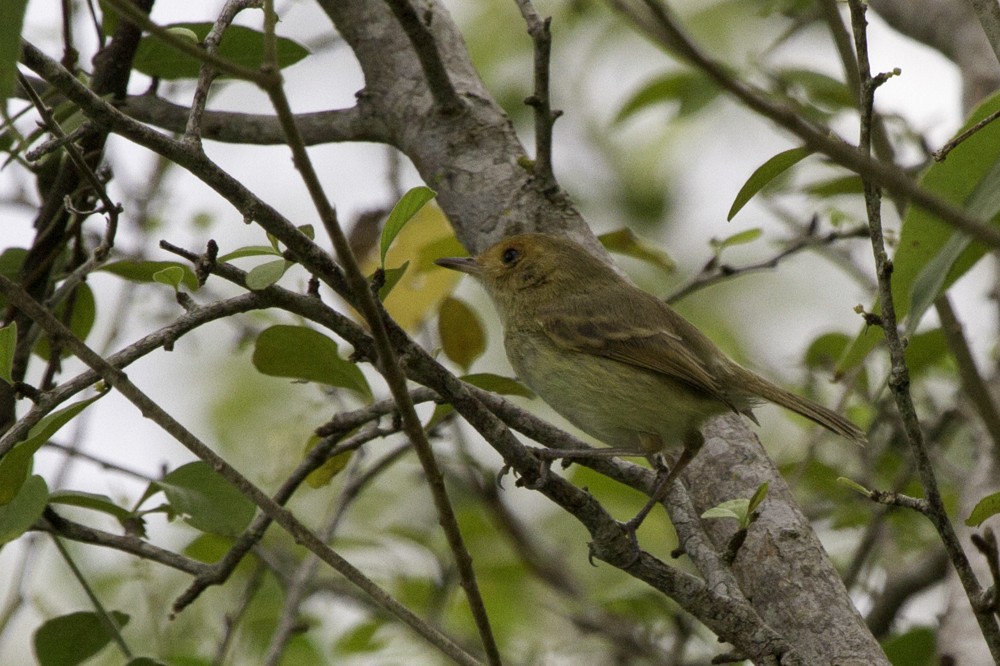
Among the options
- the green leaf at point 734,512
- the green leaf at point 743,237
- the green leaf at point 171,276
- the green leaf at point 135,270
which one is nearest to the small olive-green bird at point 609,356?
the green leaf at point 743,237

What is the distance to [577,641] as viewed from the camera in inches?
181

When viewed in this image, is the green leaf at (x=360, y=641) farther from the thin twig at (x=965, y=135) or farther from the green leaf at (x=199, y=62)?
the thin twig at (x=965, y=135)

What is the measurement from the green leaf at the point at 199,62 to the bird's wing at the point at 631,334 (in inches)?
55.9

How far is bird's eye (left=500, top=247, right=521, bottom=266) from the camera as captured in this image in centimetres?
377

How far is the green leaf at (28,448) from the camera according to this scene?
214cm

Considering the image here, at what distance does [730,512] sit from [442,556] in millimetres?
2415

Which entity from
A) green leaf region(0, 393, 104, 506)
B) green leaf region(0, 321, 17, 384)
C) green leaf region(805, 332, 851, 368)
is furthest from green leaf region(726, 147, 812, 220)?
green leaf region(805, 332, 851, 368)

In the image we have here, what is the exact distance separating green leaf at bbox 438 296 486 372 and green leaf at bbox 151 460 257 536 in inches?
40.5

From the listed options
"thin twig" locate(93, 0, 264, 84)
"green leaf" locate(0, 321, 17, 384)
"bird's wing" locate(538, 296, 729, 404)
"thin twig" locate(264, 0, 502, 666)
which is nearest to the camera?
"thin twig" locate(93, 0, 264, 84)

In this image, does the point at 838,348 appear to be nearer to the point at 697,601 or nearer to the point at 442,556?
the point at 442,556

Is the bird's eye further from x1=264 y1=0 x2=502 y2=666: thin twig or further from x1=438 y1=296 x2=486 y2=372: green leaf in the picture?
x1=264 y1=0 x2=502 y2=666: thin twig

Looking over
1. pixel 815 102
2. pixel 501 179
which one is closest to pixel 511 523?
pixel 501 179

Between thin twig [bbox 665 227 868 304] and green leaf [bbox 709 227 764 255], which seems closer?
green leaf [bbox 709 227 764 255]

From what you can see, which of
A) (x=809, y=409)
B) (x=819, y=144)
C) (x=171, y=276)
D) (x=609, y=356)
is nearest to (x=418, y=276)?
(x=609, y=356)
